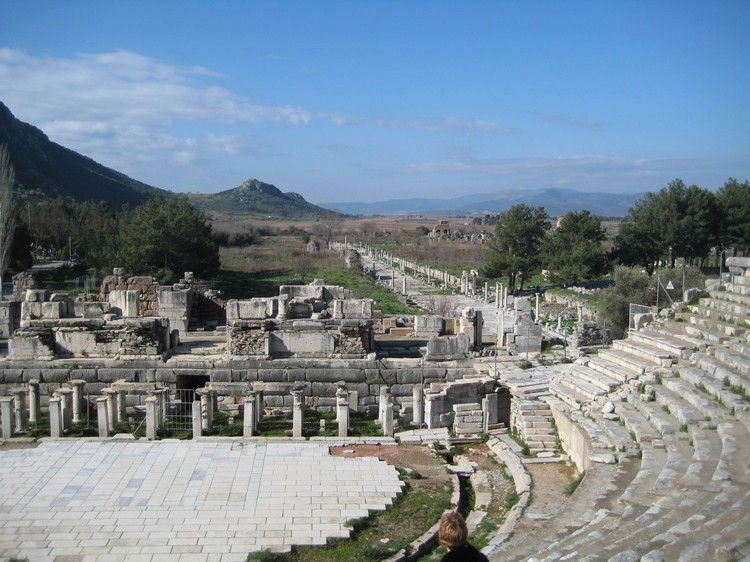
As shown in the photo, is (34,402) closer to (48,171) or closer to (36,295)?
(36,295)

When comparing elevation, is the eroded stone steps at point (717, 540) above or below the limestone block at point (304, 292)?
below

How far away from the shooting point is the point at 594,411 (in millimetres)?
13852

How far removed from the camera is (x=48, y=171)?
312 feet

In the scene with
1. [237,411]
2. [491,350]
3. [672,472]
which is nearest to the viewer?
[672,472]

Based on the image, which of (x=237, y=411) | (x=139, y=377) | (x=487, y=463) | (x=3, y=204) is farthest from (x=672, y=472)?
(x=3, y=204)

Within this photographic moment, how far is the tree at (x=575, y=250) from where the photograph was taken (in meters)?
45.8

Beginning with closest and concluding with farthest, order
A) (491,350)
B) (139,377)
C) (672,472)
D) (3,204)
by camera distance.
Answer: (672,472)
(139,377)
(491,350)
(3,204)

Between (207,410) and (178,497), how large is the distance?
14.5 feet

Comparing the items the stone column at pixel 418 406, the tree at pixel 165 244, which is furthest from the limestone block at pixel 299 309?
the tree at pixel 165 244

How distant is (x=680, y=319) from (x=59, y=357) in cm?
1671

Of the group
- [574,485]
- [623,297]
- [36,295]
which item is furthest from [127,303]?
[623,297]

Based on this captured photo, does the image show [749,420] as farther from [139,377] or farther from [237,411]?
[139,377]

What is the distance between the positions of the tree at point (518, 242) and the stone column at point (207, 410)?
33.8 meters

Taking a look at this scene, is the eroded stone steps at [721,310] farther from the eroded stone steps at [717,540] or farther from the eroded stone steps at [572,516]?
the eroded stone steps at [717,540]
